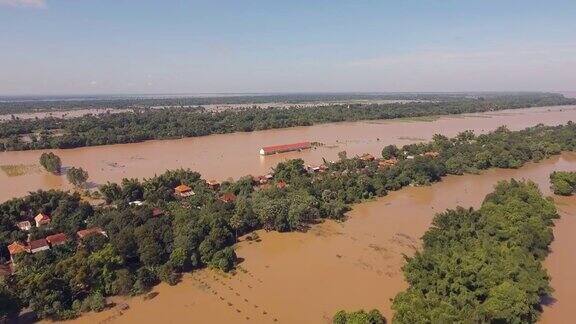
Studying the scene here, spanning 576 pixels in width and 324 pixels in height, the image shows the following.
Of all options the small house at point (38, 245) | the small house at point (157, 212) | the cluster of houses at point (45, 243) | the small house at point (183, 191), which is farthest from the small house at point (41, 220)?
the small house at point (183, 191)

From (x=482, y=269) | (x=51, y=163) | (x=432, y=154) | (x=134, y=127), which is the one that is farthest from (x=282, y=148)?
(x=482, y=269)

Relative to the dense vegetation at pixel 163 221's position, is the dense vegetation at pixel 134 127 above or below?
above

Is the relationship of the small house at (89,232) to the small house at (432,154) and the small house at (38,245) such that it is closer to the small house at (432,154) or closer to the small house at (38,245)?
the small house at (38,245)

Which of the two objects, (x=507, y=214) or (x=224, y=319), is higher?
(x=507, y=214)

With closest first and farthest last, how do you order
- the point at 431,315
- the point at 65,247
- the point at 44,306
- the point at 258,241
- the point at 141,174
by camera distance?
1. the point at 431,315
2. the point at 44,306
3. the point at 65,247
4. the point at 258,241
5. the point at 141,174

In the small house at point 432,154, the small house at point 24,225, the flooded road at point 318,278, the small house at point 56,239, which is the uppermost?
the small house at point 432,154

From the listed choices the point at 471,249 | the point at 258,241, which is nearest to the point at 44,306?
the point at 258,241

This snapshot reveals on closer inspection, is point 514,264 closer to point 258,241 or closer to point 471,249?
point 471,249
